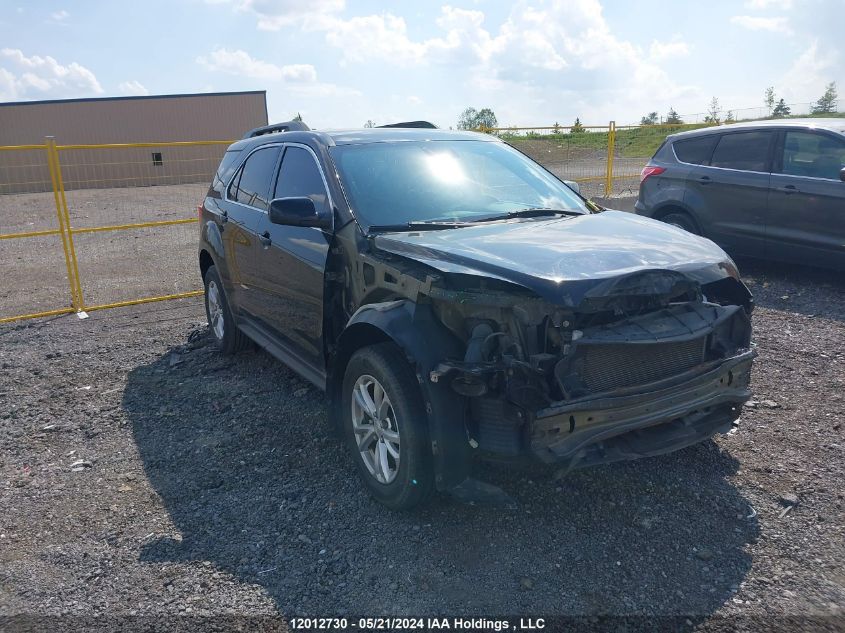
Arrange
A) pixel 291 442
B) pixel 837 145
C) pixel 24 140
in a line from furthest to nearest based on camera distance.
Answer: pixel 24 140, pixel 837 145, pixel 291 442

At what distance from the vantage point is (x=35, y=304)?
8828 mm

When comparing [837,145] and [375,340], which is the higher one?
[837,145]

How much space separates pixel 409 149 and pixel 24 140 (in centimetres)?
3428

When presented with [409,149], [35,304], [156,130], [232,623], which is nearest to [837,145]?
[409,149]

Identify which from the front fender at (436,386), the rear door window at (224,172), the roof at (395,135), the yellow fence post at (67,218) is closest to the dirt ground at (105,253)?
the yellow fence post at (67,218)

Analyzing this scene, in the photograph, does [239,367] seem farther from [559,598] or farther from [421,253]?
[559,598]

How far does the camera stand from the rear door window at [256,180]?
5.20 m

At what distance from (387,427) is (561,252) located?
123 centimetres

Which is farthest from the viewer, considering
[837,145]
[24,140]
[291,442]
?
[24,140]

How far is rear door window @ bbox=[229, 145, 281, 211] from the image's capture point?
5203 mm

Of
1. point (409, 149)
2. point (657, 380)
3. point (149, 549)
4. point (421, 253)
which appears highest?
point (409, 149)

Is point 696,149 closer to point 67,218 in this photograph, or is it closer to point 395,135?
point 395,135

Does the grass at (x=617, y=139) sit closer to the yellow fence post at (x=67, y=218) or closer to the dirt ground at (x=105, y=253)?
the dirt ground at (x=105, y=253)

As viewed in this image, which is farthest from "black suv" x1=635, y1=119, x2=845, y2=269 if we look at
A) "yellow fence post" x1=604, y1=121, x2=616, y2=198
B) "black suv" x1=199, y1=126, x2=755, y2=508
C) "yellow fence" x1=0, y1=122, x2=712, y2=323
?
"yellow fence post" x1=604, y1=121, x2=616, y2=198
